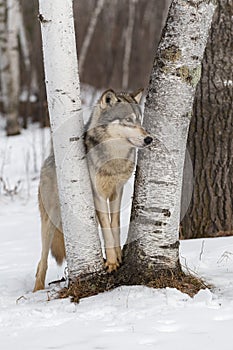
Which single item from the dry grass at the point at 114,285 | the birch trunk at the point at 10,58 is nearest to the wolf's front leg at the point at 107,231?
the dry grass at the point at 114,285

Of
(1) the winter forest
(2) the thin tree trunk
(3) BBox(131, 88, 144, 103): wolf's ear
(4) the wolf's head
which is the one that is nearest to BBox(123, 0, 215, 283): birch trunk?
(1) the winter forest

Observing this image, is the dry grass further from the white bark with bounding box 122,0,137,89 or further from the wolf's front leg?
the white bark with bounding box 122,0,137,89

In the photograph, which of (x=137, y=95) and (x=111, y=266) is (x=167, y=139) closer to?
(x=137, y=95)

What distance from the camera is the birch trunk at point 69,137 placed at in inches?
149

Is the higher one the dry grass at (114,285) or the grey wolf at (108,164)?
the grey wolf at (108,164)

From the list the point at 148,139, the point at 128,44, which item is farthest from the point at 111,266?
the point at 128,44

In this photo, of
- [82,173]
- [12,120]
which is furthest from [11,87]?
[82,173]

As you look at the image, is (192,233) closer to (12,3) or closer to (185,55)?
(185,55)

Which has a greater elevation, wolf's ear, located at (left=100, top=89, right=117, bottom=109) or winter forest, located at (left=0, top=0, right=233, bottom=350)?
wolf's ear, located at (left=100, top=89, right=117, bottom=109)

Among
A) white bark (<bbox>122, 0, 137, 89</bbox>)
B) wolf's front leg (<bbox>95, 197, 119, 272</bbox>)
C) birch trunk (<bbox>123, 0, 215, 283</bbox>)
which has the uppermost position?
birch trunk (<bbox>123, 0, 215, 283</bbox>)

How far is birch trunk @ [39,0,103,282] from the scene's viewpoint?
149 inches

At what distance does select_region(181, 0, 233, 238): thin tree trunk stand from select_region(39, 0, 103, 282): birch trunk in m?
1.58

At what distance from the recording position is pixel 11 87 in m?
12.8

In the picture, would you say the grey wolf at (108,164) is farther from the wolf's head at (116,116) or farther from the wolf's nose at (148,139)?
the wolf's nose at (148,139)
